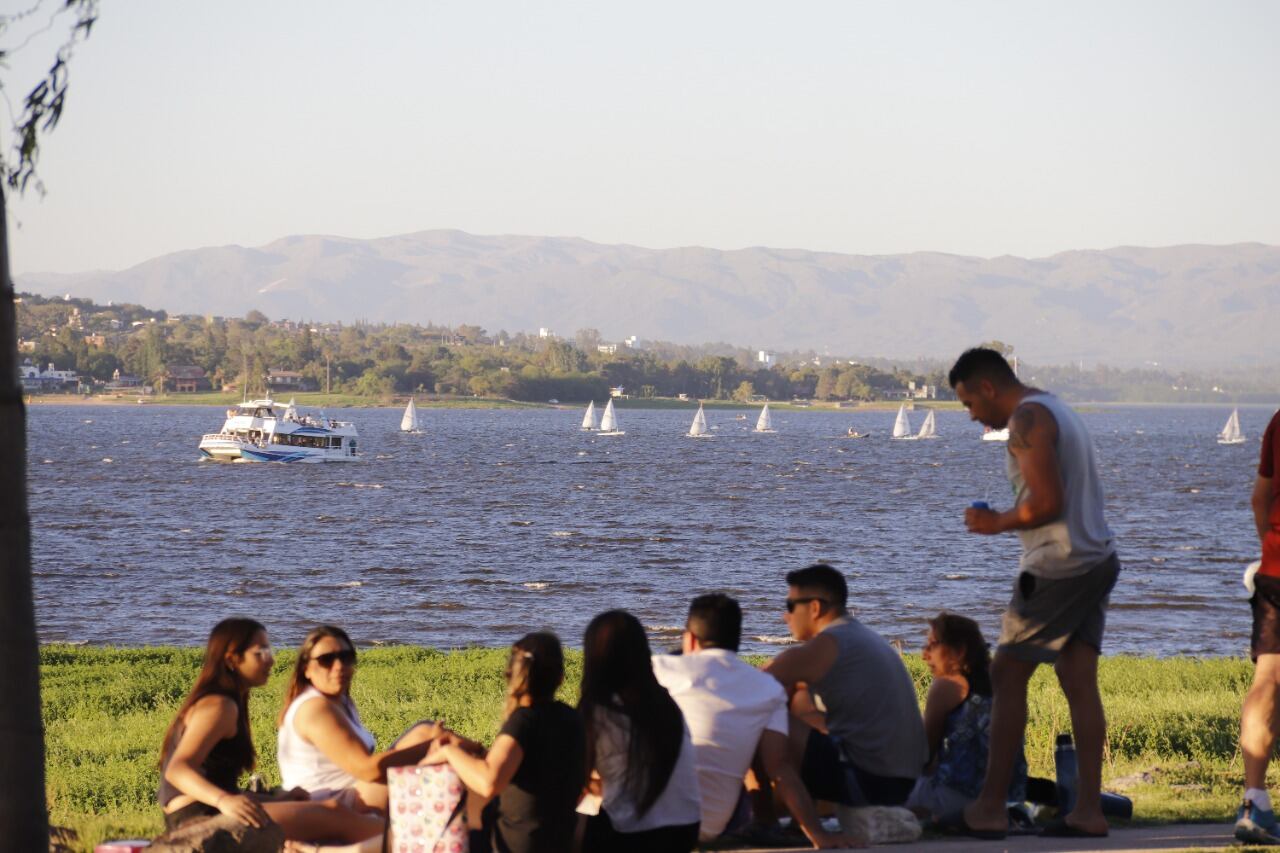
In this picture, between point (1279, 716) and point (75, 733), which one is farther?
point (75, 733)

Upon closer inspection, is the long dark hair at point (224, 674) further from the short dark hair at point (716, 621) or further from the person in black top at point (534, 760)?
the short dark hair at point (716, 621)

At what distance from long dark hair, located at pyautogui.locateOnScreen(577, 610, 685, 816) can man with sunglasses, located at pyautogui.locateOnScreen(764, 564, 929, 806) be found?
3.03ft

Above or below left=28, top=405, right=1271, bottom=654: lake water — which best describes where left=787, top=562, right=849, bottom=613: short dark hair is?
above

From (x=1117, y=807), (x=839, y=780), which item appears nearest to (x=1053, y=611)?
(x=839, y=780)

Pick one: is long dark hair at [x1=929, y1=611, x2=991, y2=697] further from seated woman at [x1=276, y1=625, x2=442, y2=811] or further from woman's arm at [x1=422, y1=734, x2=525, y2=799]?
seated woman at [x1=276, y1=625, x2=442, y2=811]

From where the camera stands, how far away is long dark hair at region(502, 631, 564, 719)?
17.5 ft

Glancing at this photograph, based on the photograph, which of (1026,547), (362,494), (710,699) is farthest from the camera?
(362,494)

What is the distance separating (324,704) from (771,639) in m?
18.6

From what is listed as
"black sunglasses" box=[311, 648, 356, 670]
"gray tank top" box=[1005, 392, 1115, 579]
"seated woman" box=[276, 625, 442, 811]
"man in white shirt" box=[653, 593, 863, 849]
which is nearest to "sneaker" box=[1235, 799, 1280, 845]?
"gray tank top" box=[1005, 392, 1115, 579]

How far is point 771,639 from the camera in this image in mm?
24047

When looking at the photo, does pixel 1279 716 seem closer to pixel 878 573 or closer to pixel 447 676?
pixel 447 676

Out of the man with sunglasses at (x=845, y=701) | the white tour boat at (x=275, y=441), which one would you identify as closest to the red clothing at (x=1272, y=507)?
the man with sunglasses at (x=845, y=701)

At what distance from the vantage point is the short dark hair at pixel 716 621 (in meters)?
5.96

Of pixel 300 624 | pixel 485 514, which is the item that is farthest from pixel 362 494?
pixel 300 624
